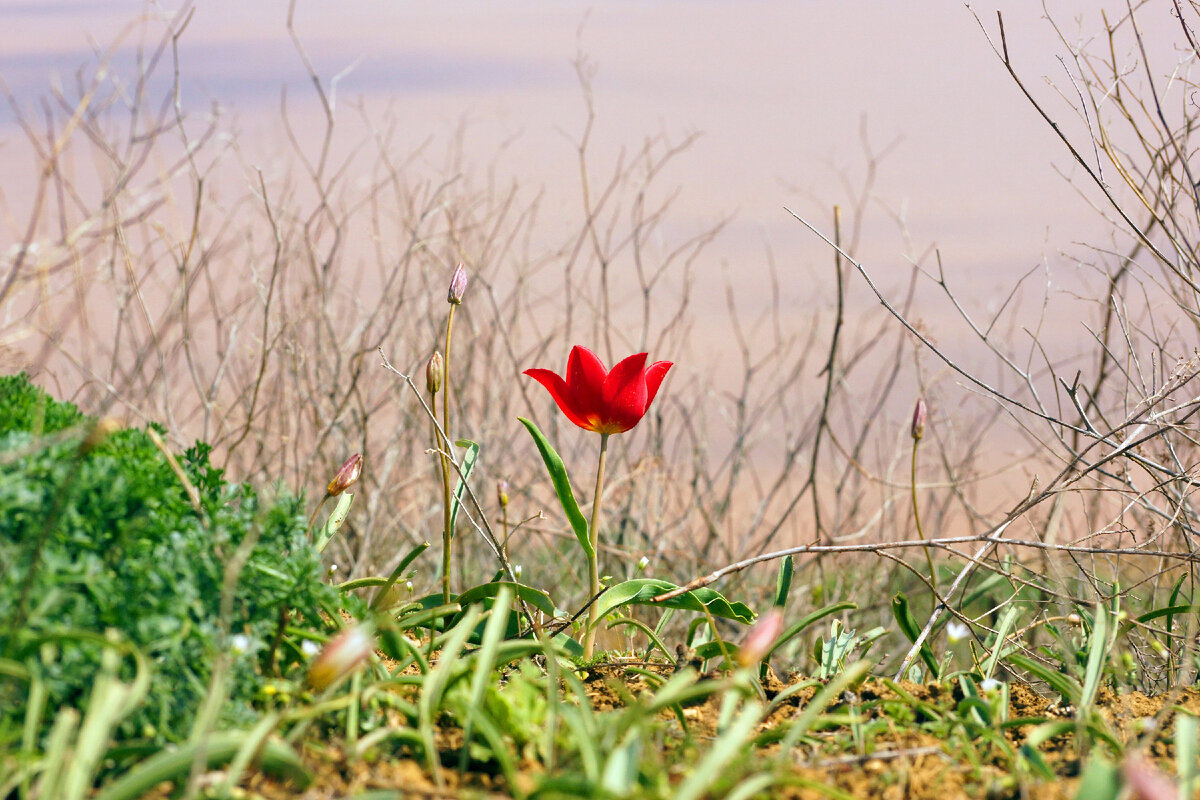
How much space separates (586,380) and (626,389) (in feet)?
0.25

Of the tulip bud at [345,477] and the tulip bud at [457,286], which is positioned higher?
the tulip bud at [457,286]

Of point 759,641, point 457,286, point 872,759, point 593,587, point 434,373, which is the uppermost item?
point 457,286

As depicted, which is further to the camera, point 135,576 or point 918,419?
point 918,419

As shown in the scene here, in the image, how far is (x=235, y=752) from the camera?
1158 millimetres

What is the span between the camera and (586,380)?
6.05ft

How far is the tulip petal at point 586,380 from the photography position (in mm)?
1831

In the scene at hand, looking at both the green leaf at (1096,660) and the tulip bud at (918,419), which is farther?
the tulip bud at (918,419)

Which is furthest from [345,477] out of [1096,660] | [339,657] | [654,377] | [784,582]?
[1096,660]

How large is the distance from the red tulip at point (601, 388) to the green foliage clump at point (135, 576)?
0.56 m

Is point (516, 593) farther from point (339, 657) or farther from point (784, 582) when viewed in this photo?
point (339, 657)

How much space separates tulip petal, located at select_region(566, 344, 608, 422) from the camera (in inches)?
72.1

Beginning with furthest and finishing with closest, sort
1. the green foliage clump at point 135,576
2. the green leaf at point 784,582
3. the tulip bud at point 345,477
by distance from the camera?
the green leaf at point 784,582, the tulip bud at point 345,477, the green foliage clump at point 135,576

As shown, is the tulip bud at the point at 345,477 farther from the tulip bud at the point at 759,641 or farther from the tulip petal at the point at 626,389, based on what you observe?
the tulip bud at the point at 759,641

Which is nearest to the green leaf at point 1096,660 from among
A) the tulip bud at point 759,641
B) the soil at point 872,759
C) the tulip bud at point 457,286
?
the soil at point 872,759
